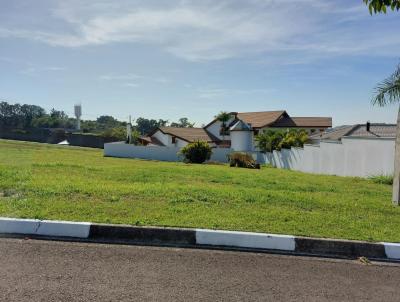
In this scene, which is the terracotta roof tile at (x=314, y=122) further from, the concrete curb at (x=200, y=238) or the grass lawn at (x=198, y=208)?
the concrete curb at (x=200, y=238)

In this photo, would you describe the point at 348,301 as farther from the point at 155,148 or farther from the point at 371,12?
the point at 155,148

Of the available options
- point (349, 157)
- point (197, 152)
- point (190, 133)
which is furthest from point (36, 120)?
point (349, 157)

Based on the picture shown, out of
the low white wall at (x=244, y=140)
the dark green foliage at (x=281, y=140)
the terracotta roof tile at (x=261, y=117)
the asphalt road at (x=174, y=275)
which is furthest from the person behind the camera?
the terracotta roof tile at (x=261, y=117)

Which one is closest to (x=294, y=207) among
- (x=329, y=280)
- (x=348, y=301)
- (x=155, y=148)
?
(x=329, y=280)

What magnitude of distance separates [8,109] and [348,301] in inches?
4386

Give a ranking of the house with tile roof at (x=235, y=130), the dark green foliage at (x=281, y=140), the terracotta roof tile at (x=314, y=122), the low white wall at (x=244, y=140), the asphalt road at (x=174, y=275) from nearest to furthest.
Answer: the asphalt road at (x=174, y=275)
the dark green foliage at (x=281, y=140)
the low white wall at (x=244, y=140)
the house with tile roof at (x=235, y=130)
the terracotta roof tile at (x=314, y=122)

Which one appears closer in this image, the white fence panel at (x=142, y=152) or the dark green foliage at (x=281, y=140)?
the dark green foliage at (x=281, y=140)

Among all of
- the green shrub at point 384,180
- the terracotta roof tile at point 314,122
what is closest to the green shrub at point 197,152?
the green shrub at point 384,180

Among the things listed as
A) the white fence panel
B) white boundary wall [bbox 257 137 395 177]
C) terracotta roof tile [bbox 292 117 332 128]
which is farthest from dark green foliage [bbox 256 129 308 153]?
terracotta roof tile [bbox 292 117 332 128]

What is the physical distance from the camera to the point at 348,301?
3725 millimetres

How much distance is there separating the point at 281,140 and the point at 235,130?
1047 cm

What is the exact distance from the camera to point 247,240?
519cm

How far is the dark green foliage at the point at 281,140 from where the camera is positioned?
38.7 m

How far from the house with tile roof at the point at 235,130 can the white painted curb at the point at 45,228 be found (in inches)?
1751
